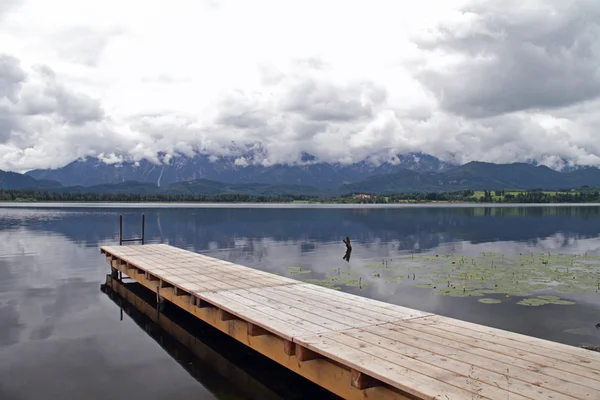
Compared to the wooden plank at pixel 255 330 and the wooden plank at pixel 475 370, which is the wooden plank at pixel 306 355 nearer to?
the wooden plank at pixel 475 370

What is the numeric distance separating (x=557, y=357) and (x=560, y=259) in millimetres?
33159

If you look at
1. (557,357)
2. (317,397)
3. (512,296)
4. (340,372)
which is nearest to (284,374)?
(317,397)

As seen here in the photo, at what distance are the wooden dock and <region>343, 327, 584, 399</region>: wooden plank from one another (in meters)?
0.02

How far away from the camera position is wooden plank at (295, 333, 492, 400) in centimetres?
779

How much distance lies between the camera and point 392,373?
863 cm

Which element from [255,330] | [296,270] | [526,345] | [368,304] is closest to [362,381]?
[526,345]

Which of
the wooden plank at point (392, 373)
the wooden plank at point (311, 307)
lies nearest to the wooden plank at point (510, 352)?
the wooden plank at point (311, 307)

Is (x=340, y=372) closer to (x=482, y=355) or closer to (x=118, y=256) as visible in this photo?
(x=482, y=355)

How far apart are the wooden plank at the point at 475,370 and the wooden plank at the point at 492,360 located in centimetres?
2

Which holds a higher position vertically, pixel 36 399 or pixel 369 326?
pixel 369 326

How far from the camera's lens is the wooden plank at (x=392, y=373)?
779 centimetres

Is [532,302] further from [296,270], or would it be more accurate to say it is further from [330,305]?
[296,270]

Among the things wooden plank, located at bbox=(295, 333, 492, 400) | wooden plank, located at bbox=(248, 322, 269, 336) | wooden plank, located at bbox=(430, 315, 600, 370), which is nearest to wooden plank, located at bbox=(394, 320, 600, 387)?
wooden plank, located at bbox=(430, 315, 600, 370)

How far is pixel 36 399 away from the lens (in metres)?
12.5
